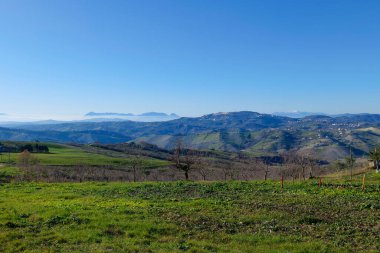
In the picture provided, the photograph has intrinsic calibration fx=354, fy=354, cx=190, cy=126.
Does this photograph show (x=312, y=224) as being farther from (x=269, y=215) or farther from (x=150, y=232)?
(x=150, y=232)

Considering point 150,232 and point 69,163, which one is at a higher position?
point 150,232

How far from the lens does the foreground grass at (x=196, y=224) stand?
1580 cm

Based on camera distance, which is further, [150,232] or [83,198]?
[83,198]

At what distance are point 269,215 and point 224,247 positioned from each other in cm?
705

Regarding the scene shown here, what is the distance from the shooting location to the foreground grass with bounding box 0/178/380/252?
51.9 feet

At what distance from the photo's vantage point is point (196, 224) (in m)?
19.8

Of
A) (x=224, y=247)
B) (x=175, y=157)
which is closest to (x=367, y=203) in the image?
(x=224, y=247)

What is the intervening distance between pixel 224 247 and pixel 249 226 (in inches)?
167

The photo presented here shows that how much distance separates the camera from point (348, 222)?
19.9 m

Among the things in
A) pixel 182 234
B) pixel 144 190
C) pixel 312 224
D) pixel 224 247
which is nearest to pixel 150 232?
pixel 182 234

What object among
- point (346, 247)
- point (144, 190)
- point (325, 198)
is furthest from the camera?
point (144, 190)

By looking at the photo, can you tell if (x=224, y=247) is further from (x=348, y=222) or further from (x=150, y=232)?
(x=348, y=222)

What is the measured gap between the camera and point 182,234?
17.8 meters

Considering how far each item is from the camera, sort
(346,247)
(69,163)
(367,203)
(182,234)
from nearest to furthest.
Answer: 1. (346,247)
2. (182,234)
3. (367,203)
4. (69,163)
